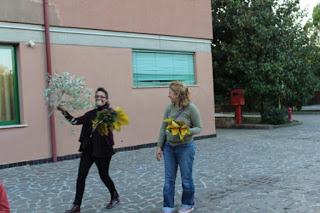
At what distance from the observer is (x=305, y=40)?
20.4m

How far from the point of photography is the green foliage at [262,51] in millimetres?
19094

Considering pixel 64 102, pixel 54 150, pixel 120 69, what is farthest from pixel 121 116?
pixel 120 69

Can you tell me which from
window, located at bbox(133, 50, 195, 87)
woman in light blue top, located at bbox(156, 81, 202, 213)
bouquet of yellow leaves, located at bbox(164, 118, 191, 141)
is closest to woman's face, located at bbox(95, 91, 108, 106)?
woman in light blue top, located at bbox(156, 81, 202, 213)

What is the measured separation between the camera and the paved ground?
23.6ft

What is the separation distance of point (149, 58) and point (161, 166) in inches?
184

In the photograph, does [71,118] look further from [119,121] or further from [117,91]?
[117,91]

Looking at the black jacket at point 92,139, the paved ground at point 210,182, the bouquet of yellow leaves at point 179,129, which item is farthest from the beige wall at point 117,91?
the bouquet of yellow leaves at point 179,129

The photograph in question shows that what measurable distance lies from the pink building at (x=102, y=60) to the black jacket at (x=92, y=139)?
466 cm

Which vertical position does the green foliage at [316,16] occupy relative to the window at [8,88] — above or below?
above

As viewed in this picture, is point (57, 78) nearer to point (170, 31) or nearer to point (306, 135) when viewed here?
point (170, 31)

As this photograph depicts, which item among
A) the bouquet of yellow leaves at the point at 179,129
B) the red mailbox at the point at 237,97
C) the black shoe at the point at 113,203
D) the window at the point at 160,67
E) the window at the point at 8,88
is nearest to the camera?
the bouquet of yellow leaves at the point at 179,129

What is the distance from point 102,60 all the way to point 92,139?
6.45 m

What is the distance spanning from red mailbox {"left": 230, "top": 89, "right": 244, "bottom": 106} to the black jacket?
519 inches

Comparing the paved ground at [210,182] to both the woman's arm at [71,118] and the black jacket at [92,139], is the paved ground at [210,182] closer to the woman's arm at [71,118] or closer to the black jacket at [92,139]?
the black jacket at [92,139]
